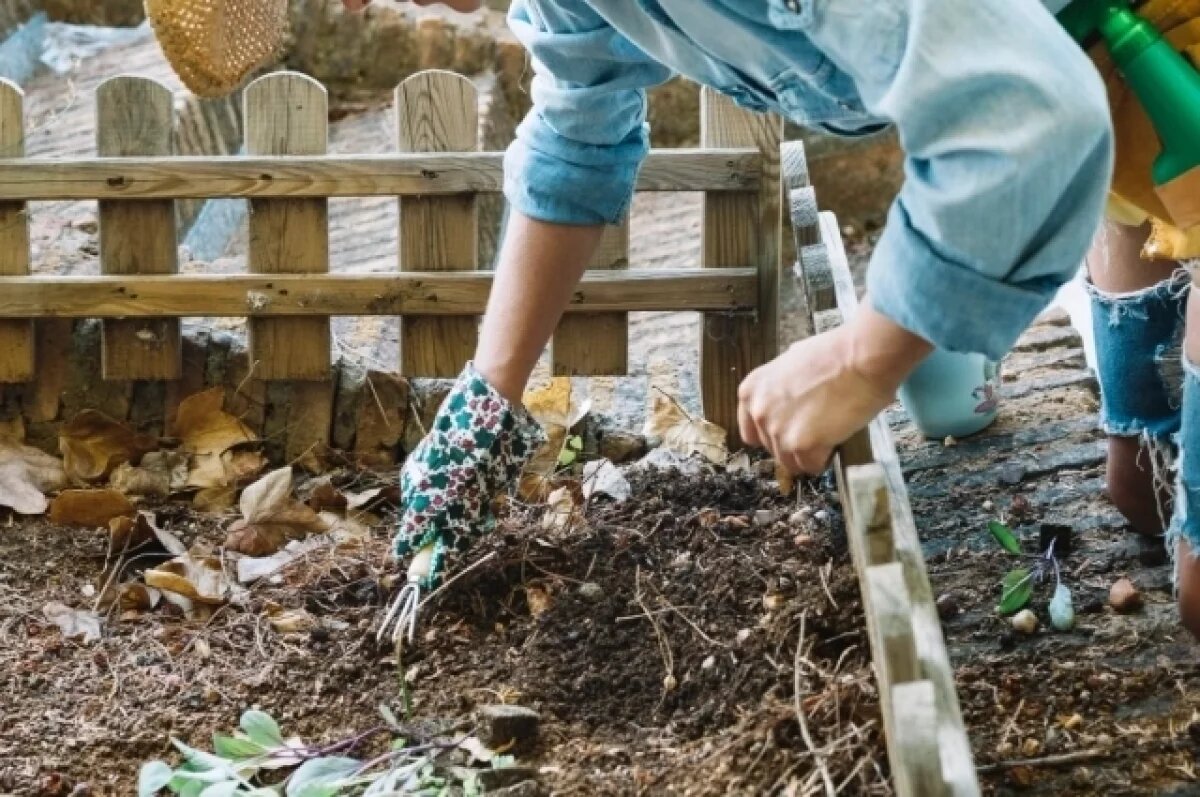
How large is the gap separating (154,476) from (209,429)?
0.14m

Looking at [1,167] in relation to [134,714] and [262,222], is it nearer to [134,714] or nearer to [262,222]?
[262,222]

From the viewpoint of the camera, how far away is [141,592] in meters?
2.66

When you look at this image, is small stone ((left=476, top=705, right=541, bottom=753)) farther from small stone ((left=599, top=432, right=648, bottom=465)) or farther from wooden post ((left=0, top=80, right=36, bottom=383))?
wooden post ((left=0, top=80, right=36, bottom=383))

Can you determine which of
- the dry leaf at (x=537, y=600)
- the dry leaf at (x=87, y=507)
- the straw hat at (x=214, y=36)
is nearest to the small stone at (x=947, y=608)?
the dry leaf at (x=537, y=600)

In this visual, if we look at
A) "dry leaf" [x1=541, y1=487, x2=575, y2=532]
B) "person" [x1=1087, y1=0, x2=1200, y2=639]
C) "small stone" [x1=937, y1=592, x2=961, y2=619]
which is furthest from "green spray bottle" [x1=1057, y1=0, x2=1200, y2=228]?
"dry leaf" [x1=541, y1=487, x2=575, y2=532]

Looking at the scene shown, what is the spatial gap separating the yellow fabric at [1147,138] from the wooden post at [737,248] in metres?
1.10

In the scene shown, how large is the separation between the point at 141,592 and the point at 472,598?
60cm

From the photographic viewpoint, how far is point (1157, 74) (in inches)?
68.5

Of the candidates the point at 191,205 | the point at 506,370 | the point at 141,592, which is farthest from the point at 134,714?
the point at 191,205

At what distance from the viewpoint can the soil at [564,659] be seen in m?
1.92

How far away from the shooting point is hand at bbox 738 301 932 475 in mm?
1613

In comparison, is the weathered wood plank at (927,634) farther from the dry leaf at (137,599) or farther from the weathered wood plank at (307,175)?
the dry leaf at (137,599)

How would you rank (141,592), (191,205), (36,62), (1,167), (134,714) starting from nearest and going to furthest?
1. (134,714)
2. (141,592)
3. (1,167)
4. (191,205)
5. (36,62)

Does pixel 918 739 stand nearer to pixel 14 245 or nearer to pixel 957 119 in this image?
pixel 957 119
